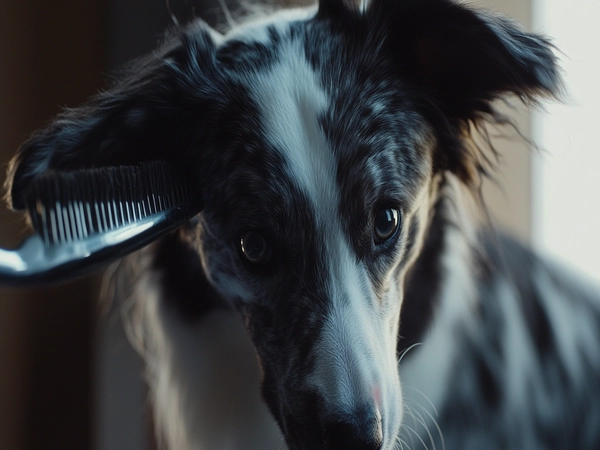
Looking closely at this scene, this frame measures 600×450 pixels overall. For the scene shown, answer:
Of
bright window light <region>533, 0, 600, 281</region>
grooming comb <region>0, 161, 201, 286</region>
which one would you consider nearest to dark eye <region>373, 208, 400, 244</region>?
grooming comb <region>0, 161, 201, 286</region>

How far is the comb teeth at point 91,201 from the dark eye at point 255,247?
0.40 ft

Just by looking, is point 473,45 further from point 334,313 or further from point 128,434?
point 128,434

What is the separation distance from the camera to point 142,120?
0.66 metres

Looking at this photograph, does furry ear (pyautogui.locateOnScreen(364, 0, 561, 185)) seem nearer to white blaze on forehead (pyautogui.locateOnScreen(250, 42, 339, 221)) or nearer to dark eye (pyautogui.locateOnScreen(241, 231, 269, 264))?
white blaze on forehead (pyautogui.locateOnScreen(250, 42, 339, 221))

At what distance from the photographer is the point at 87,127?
617mm

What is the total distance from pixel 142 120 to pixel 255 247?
18 centimetres

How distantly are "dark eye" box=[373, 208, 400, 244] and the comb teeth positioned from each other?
0.74 ft

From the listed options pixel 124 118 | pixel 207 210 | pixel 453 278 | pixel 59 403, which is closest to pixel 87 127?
pixel 124 118

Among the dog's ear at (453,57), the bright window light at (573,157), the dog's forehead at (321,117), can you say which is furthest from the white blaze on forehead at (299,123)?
the bright window light at (573,157)

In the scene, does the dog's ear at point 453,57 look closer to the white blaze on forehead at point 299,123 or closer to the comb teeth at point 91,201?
the white blaze on forehead at point 299,123

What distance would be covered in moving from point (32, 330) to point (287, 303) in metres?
0.65

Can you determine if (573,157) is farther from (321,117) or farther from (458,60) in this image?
(321,117)

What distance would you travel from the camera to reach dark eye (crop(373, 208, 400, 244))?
674 mm

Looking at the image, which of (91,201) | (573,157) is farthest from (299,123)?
(573,157)
